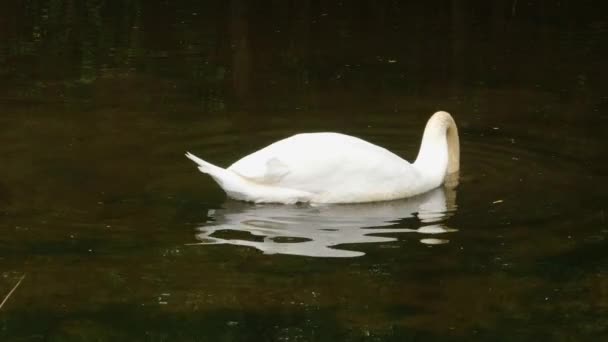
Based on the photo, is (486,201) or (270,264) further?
(486,201)

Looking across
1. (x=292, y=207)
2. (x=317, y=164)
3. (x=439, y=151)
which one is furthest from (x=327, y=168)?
(x=439, y=151)

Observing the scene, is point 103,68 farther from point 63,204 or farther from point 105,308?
point 105,308

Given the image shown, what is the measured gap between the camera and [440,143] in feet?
31.0

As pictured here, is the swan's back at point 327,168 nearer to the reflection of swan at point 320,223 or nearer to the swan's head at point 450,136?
the reflection of swan at point 320,223

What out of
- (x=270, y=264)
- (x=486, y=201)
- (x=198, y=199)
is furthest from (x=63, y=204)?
(x=486, y=201)

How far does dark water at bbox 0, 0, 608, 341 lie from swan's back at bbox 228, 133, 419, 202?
5.0 inches

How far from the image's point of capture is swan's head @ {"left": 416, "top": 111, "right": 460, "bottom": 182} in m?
9.36

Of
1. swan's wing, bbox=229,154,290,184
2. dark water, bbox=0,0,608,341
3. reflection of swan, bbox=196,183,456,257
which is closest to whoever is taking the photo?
dark water, bbox=0,0,608,341

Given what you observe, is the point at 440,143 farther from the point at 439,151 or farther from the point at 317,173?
the point at 317,173

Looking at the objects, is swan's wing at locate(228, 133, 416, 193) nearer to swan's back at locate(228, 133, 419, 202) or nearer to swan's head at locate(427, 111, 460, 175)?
swan's back at locate(228, 133, 419, 202)

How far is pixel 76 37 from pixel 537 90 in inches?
195

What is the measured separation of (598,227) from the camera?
316 inches

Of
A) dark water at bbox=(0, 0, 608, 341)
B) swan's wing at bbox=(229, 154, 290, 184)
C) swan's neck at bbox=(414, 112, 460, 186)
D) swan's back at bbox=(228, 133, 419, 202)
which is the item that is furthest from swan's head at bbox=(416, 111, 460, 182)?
swan's wing at bbox=(229, 154, 290, 184)

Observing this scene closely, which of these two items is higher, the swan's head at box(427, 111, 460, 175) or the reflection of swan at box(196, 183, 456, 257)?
the swan's head at box(427, 111, 460, 175)
